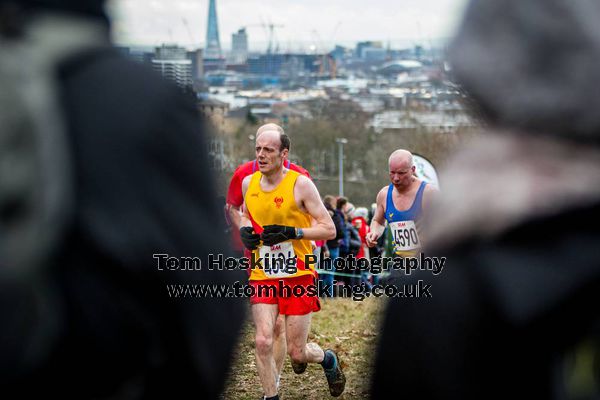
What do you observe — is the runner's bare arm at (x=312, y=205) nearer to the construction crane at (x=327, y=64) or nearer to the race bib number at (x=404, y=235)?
the race bib number at (x=404, y=235)

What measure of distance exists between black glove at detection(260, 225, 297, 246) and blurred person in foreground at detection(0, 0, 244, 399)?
20.7ft

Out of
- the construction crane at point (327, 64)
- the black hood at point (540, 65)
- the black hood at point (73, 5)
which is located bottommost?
the construction crane at point (327, 64)

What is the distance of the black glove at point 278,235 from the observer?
27.6 feet

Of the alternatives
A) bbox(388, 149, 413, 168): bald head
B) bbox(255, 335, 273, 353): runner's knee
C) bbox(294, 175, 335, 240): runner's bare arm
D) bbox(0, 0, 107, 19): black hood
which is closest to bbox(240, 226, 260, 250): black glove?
bbox(294, 175, 335, 240): runner's bare arm

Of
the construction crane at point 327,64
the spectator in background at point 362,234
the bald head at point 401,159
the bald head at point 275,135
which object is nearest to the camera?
the bald head at point 275,135

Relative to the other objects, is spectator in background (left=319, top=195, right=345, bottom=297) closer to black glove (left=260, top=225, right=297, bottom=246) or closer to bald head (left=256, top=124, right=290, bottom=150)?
bald head (left=256, top=124, right=290, bottom=150)

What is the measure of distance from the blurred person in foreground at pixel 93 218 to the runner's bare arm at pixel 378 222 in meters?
8.49

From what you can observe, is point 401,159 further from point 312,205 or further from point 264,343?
point 264,343

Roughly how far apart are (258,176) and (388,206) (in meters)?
1.91

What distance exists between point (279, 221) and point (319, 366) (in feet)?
9.26

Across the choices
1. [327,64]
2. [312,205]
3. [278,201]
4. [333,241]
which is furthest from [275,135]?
[327,64]

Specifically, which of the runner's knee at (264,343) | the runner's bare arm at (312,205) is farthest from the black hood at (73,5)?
the runner's bare arm at (312,205)

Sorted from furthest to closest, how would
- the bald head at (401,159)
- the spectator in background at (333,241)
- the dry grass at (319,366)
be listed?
1. the spectator in background at (333,241)
2. the bald head at (401,159)
3. the dry grass at (319,366)

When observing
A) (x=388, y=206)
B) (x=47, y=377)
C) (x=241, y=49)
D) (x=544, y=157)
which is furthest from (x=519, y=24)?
(x=241, y=49)
